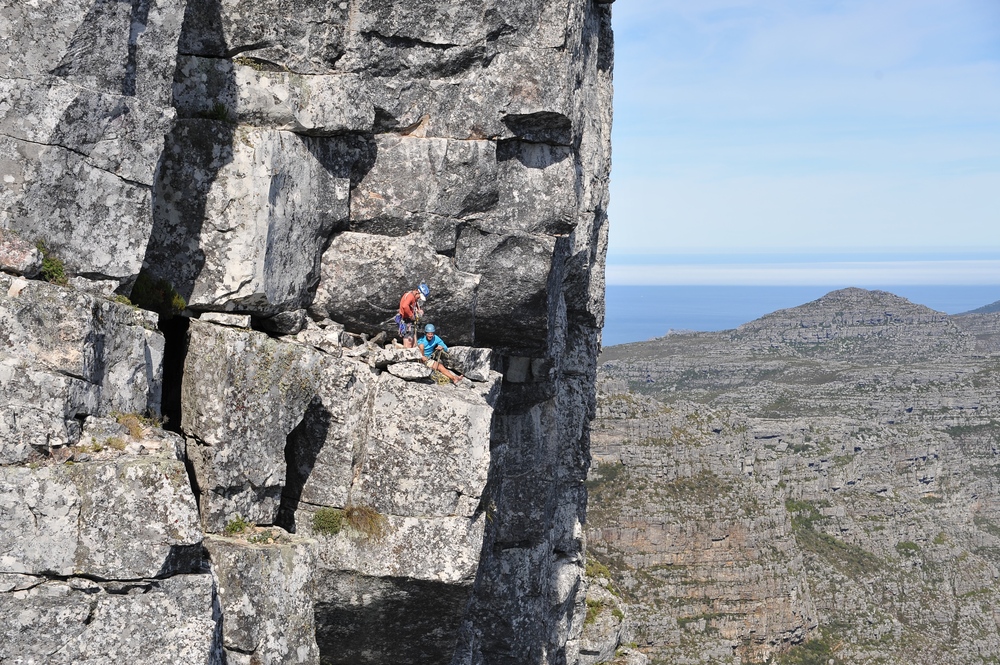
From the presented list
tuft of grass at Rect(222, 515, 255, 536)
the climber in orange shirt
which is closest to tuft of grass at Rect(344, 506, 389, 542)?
tuft of grass at Rect(222, 515, 255, 536)

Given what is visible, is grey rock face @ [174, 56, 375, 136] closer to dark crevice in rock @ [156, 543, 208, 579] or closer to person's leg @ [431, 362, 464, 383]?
person's leg @ [431, 362, 464, 383]

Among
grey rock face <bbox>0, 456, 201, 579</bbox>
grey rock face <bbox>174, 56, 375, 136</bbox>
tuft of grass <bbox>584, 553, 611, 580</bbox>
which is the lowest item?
tuft of grass <bbox>584, 553, 611, 580</bbox>

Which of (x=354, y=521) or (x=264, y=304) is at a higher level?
(x=264, y=304)

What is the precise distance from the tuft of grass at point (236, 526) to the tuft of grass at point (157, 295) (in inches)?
166

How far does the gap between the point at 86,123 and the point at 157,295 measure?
395 cm

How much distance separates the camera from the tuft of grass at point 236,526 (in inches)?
763

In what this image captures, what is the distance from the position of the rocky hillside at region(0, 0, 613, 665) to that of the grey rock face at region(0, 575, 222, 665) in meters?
0.04

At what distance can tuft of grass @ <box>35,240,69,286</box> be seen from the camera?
16422 millimetres

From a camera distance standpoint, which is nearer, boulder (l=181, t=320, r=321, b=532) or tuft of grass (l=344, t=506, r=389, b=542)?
boulder (l=181, t=320, r=321, b=532)

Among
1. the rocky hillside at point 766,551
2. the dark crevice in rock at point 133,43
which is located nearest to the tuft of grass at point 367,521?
the dark crevice in rock at point 133,43

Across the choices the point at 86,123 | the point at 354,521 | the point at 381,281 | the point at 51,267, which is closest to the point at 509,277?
the point at 381,281

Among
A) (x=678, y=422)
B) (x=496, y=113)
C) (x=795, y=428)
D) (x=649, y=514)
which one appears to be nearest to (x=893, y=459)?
(x=795, y=428)

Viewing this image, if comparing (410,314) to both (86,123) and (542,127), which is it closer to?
(542,127)

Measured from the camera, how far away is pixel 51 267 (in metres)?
16.5
